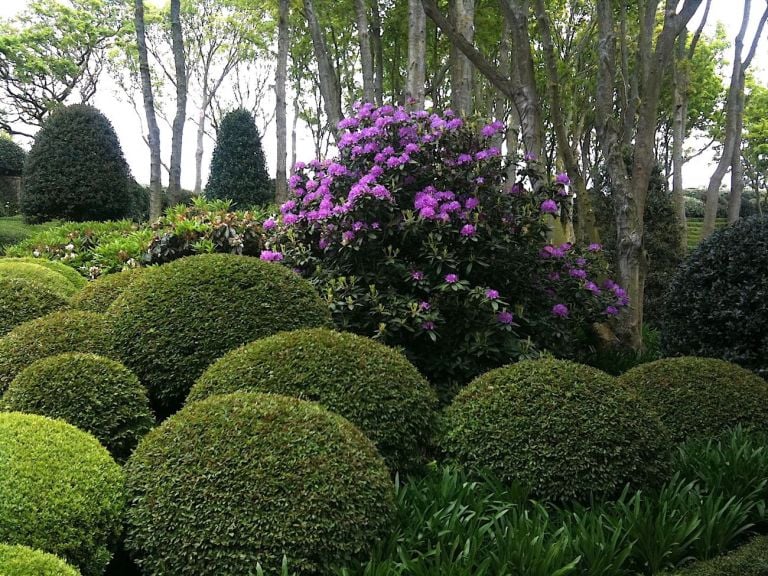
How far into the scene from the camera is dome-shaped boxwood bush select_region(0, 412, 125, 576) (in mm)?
2283

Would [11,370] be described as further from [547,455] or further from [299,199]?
[547,455]

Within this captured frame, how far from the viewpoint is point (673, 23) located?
6.19 m

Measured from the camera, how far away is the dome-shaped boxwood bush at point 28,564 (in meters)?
1.86

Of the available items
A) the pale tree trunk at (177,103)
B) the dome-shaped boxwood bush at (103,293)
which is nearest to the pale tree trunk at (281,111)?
the pale tree trunk at (177,103)

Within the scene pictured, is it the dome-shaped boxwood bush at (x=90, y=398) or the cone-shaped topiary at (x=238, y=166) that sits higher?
the cone-shaped topiary at (x=238, y=166)

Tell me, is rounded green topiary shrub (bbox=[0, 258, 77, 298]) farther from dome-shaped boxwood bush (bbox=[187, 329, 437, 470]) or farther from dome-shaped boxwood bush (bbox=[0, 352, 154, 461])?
dome-shaped boxwood bush (bbox=[187, 329, 437, 470])

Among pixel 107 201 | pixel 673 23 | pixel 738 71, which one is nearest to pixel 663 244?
pixel 738 71

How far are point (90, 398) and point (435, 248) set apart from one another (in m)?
2.57

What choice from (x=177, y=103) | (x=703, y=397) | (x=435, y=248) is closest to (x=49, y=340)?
Result: (x=435, y=248)

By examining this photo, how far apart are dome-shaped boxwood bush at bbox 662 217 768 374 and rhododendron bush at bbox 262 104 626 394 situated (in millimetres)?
752

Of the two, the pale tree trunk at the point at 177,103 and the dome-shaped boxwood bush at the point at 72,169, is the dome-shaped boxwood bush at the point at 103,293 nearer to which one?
the pale tree trunk at the point at 177,103

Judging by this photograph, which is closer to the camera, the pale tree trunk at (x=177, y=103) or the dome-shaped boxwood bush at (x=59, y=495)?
the dome-shaped boxwood bush at (x=59, y=495)

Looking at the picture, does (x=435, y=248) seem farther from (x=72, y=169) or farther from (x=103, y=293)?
(x=72, y=169)

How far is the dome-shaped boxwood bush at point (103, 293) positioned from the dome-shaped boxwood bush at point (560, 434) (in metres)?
2.74
